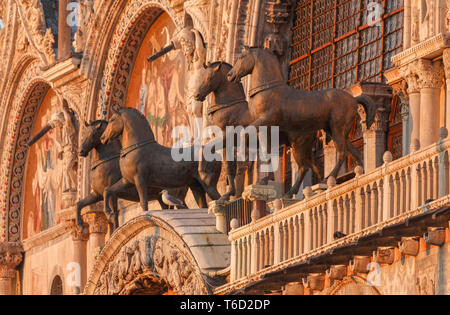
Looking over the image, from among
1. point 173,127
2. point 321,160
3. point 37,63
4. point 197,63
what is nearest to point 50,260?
point 37,63

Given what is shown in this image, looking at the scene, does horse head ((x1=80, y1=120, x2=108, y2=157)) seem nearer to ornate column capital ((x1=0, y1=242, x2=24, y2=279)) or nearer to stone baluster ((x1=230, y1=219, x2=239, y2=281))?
stone baluster ((x1=230, y1=219, x2=239, y2=281))

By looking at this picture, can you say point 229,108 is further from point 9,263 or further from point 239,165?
point 9,263

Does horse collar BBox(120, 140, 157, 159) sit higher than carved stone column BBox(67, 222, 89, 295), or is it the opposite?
horse collar BBox(120, 140, 157, 159)

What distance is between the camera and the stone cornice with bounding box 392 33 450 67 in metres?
20.3

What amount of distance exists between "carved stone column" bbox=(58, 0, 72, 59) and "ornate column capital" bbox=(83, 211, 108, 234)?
13.3 feet

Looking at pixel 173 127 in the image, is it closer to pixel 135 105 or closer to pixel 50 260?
pixel 135 105

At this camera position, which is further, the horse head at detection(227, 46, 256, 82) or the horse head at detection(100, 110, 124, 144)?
the horse head at detection(100, 110, 124, 144)

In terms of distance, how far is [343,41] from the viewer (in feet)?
81.5

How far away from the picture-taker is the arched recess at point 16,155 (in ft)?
122

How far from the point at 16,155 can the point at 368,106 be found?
17.6 m

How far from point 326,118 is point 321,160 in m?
3.26

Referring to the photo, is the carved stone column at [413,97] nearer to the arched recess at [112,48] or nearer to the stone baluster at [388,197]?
the stone baluster at [388,197]

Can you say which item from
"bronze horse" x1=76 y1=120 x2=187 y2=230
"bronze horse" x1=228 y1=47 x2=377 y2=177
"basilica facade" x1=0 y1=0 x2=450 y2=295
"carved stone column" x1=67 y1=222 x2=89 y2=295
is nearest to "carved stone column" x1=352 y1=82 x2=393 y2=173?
"basilica facade" x1=0 y1=0 x2=450 y2=295
